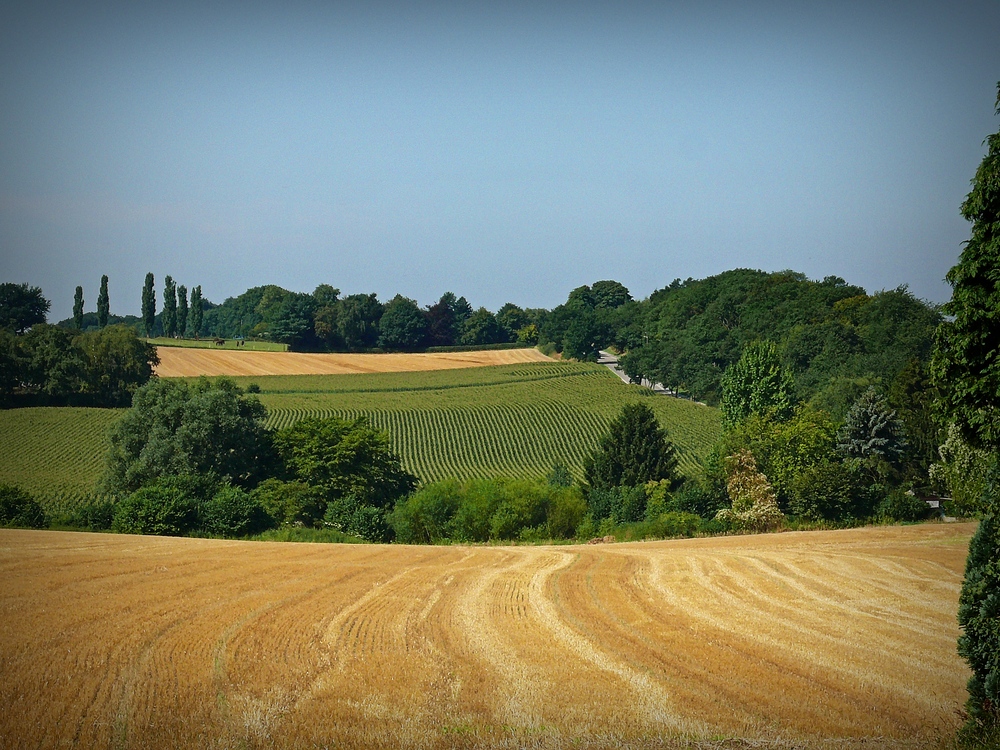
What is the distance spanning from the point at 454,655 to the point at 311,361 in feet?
284

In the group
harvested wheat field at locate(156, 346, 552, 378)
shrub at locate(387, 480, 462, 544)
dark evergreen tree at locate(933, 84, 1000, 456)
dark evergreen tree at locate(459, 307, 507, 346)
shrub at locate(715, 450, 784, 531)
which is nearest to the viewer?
dark evergreen tree at locate(933, 84, 1000, 456)

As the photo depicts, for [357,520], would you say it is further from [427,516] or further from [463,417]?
[463,417]

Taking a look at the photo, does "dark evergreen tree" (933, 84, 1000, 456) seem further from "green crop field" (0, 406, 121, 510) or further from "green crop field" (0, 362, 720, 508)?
"green crop field" (0, 362, 720, 508)

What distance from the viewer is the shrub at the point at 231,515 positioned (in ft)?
114

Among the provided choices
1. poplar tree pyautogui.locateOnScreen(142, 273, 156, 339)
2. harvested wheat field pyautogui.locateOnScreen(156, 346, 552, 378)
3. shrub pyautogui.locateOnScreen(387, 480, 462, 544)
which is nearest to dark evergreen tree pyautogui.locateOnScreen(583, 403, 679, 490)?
shrub pyautogui.locateOnScreen(387, 480, 462, 544)

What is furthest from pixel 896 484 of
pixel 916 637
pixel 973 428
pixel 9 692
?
pixel 9 692

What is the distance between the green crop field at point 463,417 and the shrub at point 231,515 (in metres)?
Result: 8.53

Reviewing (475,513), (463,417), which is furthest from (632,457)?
(463,417)

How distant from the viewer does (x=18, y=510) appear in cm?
3206

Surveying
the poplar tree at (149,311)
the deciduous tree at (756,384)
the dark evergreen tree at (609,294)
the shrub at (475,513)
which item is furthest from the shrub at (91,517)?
the dark evergreen tree at (609,294)

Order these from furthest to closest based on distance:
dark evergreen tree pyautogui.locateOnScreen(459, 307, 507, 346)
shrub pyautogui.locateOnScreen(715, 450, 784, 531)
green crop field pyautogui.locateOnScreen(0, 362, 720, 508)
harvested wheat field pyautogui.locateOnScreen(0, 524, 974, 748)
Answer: dark evergreen tree pyautogui.locateOnScreen(459, 307, 507, 346) → green crop field pyautogui.locateOnScreen(0, 362, 720, 508) → shrub pyautogui.locateOnScreen(715, 450, 784, 531) → harvested wheat field pyautogui.locateOnScreen(0, 524, 974, 748)

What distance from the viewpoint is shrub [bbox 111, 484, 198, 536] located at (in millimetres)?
33594

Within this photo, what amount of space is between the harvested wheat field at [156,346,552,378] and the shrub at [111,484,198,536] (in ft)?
122

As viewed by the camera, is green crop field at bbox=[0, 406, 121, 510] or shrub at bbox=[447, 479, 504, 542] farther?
shrub at bbox=[447, 479, 504, 542]
